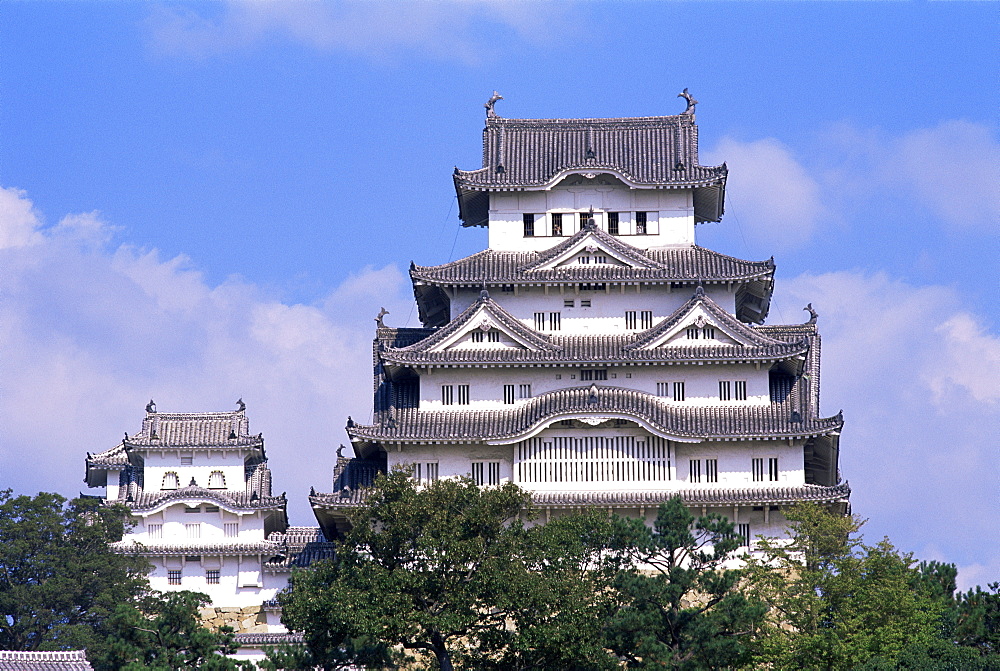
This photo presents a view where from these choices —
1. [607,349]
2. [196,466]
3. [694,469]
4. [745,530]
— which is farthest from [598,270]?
[196,466]

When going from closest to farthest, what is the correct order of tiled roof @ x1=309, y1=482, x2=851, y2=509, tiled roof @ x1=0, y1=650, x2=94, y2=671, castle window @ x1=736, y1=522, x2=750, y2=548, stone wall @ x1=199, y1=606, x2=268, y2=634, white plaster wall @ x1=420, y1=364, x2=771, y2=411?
tiled roof @ x1=0, y1=650, x2=94, y2=671 → tiled roof @ x1=309, y1=482, x2=851, y2=509 → castle window @ x1=736, y1=522, x2=750, y2=548 → white plaster wall @ x1=420, y1=364, x2=771, y2=411 → stone wall @ x1=199, y1=606, x2=268, y2=634

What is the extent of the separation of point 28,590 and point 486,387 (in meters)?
16.5

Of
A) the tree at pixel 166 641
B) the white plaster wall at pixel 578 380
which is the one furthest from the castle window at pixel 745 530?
the tree at pixel 166 641

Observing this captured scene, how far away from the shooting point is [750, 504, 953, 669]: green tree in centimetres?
4444

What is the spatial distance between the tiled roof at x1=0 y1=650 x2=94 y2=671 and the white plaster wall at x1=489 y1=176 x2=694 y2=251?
68.7 ft

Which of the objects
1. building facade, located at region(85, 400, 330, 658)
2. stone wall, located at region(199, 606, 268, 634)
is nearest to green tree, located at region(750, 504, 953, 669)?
building facade, located at region(85, 400, 330, 658)

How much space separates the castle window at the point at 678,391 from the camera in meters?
57.2

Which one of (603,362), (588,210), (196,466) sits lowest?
(196,466)

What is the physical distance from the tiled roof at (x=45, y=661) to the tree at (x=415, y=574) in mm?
5960

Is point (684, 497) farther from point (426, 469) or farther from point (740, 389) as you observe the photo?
point (426, 469)

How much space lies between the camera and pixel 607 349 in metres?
57.8

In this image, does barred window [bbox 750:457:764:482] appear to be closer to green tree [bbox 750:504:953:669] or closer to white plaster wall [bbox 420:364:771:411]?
white plaster wall [bbox 420:364:771:411]

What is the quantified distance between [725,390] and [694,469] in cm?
284

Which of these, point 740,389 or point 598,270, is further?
point 598,270
